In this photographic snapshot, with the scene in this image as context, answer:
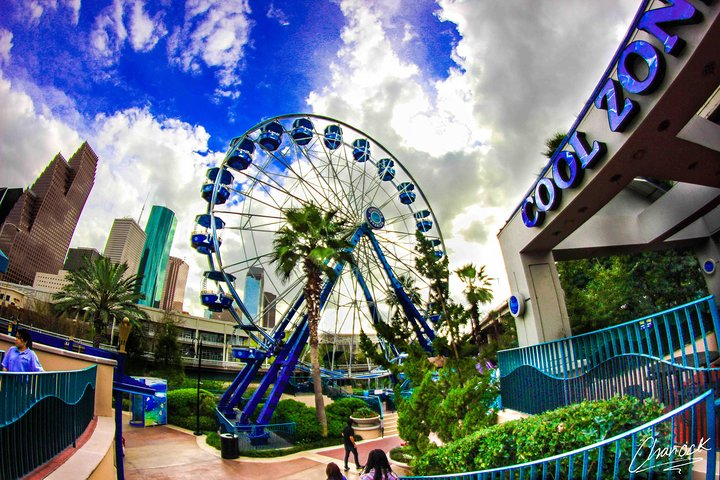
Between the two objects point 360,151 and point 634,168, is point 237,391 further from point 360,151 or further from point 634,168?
point 634,168

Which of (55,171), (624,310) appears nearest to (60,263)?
(55,171)

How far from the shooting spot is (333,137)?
2606 centimetres

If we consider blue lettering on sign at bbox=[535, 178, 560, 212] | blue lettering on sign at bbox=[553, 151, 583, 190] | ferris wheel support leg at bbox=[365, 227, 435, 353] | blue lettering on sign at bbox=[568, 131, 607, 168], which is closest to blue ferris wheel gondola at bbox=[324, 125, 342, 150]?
ferris wheel support leg at bbox=[365, 227, 435, 353]

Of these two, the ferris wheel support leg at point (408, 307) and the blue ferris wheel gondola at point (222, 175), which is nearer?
the blue ferris wheel gondola at point (222, 175)

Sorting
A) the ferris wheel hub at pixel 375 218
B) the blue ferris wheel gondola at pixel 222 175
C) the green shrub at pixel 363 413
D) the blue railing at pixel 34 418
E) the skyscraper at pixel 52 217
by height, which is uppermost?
the skyscraper at pixel 52 217

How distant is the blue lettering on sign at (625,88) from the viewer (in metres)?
5.35

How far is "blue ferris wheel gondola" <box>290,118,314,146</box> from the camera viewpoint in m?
24.0

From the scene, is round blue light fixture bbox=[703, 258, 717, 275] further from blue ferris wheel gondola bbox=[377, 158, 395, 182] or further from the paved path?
blue ferris wheel gondola bbox=[377, 158, 395, 182]

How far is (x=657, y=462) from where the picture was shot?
11.8 feet

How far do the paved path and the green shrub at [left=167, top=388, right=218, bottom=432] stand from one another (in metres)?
3.58

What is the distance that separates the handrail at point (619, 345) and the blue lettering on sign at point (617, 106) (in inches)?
113

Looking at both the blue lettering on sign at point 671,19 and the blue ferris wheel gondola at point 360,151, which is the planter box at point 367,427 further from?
the blue lettering on sign at point 671,19

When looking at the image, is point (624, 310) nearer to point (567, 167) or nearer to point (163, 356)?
point (567, 167)

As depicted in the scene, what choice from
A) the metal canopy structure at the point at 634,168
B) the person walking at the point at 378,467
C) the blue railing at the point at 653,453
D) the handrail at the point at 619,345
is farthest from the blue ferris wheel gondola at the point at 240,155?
the blue railing at the point at 653,453
